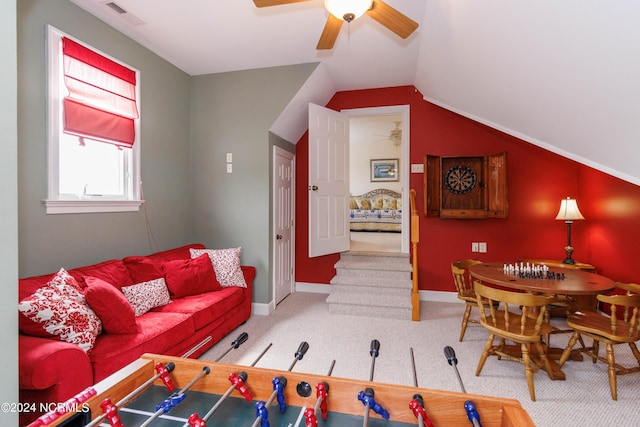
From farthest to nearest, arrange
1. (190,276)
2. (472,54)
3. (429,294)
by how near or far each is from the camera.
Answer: (429,294) < (190,276) < (472,54)

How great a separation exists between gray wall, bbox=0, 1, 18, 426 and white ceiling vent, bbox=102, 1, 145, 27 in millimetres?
1794

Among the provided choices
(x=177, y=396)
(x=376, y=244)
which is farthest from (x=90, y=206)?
(x=376, y=244)

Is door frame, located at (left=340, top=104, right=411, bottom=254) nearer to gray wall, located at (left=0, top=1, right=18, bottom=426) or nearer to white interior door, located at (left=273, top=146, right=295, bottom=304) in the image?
→ white interior door, located at (left=273, top=146, right=295, bottom=304)

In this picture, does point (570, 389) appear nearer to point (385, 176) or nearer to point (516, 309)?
point (516, 309)

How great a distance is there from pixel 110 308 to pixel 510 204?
4463 mm

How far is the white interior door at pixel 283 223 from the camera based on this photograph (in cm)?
394

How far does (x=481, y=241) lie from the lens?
416 centimetres

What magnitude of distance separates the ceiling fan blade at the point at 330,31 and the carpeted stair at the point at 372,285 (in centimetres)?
268

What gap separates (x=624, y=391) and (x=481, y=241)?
2.20m

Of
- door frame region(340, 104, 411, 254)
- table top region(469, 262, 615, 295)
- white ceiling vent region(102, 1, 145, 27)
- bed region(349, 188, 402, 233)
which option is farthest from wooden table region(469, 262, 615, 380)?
bed region(349, 188, 402, 233)

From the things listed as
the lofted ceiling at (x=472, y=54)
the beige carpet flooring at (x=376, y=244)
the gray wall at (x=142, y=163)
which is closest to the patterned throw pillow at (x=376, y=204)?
the beige carpet flooring at (x=376, y=244)

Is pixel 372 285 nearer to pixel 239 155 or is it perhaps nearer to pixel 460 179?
pixel 460 179

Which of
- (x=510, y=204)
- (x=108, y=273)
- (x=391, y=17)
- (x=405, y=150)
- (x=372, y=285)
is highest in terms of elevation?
(x=391, y=17)

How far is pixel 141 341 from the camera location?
6.49 ft
